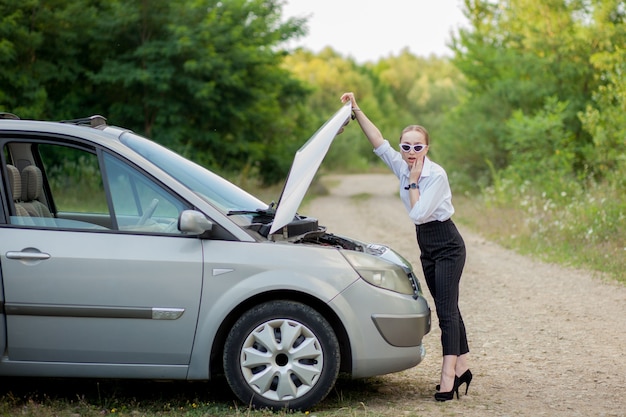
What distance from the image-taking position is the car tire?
16.8 ft

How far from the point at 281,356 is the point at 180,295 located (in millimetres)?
677

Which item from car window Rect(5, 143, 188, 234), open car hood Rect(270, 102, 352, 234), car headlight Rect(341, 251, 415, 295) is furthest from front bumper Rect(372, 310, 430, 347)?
car window Rect(5, 143, 188, 234)

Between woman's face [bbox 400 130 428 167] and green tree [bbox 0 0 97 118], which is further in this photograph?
green tree [bbox 0 0 97 118]

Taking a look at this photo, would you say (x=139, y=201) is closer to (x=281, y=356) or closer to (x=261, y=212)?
(x=261, y=212)

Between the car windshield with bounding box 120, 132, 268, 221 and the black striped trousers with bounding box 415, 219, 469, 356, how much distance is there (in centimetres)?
114

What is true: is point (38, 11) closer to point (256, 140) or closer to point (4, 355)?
point (256, 140)

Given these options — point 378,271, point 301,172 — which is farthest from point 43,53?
point 378,271

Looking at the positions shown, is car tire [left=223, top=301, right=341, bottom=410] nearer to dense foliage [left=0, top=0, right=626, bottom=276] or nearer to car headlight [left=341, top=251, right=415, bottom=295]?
car headlight [left=341, top=251, right=415, bottom=295]

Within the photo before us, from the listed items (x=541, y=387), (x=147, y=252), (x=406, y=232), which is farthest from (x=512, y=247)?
(x=147, y=252)

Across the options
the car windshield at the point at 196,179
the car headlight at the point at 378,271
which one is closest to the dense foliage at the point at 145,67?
the car windshield at the point at 196,179

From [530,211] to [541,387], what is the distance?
1178cm

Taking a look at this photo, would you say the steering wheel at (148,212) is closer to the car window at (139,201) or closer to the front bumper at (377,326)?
the car window at (139,201)

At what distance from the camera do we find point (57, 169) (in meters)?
24.4

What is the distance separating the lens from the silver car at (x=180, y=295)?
199 inches
